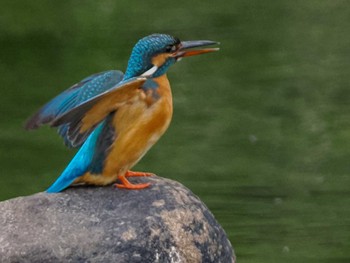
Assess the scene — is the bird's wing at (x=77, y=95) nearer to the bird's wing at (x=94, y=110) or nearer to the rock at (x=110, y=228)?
the bird's wing at (x=94, y=110)

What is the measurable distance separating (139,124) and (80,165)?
0.84 ft

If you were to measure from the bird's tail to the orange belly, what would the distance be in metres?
0.06

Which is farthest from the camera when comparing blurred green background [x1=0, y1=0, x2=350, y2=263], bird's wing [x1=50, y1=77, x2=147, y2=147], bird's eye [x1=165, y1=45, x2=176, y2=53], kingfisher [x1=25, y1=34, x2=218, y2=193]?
blurred green background [x1=0, y1=0, x2=350, y2=263]

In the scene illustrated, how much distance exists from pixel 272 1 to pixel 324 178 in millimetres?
2601

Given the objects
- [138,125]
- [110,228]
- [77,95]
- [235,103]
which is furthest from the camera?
[235,103]

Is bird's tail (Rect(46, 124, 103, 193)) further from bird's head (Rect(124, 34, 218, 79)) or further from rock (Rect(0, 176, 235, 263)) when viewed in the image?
bird's head (Rect(124, 34, 218, 79))

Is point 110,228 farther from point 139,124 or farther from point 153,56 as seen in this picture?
point 153,56

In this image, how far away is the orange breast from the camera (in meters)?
4.54

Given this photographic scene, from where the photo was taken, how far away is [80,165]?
15.1 ft

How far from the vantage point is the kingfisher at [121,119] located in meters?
4.52

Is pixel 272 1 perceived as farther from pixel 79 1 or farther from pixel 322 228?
pixel 322 228

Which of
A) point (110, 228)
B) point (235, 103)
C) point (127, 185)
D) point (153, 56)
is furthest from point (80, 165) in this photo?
point (235, 103)

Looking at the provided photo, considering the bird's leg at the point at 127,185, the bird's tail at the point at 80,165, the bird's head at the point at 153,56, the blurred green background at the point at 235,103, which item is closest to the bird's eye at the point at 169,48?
the bird's head at the point at 153,56

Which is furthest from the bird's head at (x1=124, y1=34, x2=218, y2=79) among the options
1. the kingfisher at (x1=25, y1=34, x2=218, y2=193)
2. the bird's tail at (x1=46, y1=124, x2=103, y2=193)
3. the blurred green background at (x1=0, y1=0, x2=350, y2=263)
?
the blurred green background at (x1=0, y1=0, x2=350, y2=263)
